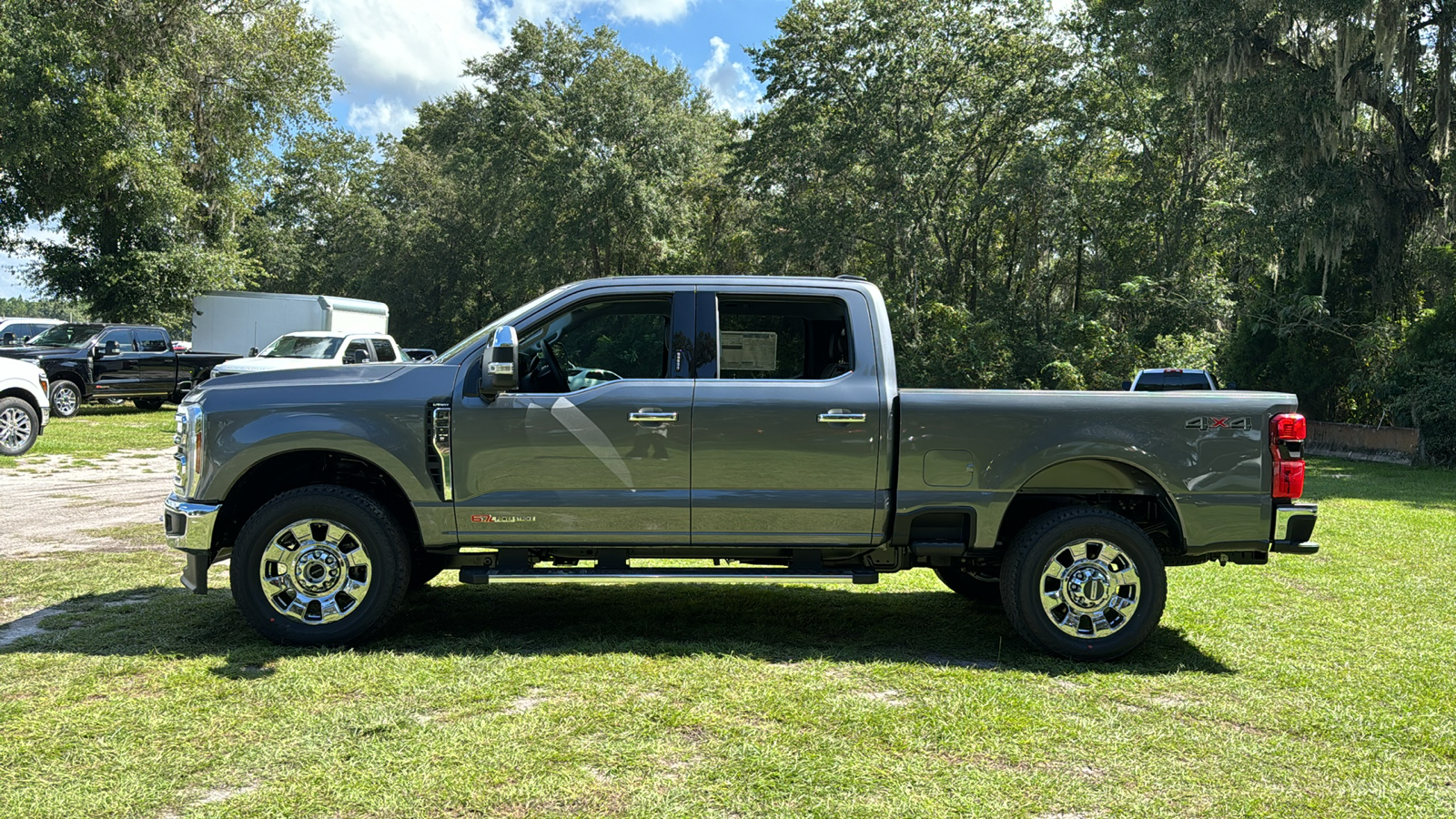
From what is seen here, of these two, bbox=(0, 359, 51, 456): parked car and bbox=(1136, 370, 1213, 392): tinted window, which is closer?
bbox=(1136, 370, 1213, 392): tinted window

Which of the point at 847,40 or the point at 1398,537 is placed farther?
the point at 847,40

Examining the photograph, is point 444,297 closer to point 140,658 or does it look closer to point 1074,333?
point 1074,333

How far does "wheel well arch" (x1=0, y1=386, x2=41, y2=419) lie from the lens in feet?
49.3

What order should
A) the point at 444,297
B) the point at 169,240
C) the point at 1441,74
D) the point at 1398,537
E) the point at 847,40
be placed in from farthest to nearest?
1. the point at 444,297
2. the point at 847,40
3. the point at 169,240
4. the point at 1441,74
5. the point at 1398,537

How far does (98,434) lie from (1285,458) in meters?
19.3

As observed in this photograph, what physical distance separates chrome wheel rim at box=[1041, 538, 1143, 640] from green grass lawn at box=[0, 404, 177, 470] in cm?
1362

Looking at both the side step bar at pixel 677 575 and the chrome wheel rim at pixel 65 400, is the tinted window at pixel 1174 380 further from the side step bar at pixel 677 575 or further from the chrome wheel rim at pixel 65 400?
the chrome wheel rim at pixel 65 400

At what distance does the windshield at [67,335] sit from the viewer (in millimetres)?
22297

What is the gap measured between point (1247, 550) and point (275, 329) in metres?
25.9

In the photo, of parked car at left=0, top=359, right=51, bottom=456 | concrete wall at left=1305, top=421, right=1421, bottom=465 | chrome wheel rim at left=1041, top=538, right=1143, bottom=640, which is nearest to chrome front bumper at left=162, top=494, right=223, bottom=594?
chrome wheel rim at left=1041, top=538, right=1143, bottom=640

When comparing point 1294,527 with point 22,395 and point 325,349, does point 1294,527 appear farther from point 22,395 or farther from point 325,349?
point 325,349

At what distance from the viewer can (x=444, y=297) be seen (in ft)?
182

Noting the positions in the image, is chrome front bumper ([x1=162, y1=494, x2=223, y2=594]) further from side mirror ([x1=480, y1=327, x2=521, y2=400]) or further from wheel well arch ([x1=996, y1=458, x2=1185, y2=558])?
wheel well arch ([x1=996, y1=458, x2=1185, y2=558])

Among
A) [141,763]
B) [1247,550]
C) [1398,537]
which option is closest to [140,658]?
[141,763]
